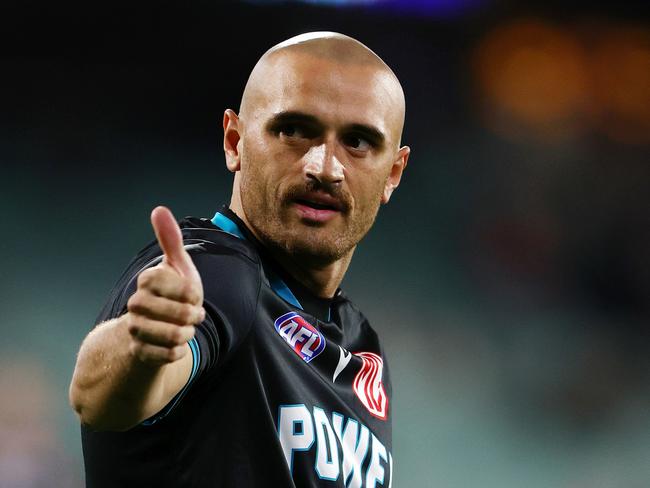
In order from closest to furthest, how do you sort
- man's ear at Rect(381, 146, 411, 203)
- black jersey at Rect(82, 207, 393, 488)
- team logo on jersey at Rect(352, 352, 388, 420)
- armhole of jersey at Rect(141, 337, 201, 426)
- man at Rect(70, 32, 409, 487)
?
man at Rect(70, 32, 409, 487), armhole of jersey at Rect(141, 337, 201, 426), black jersey at Rect(82, 207, 393, 488), team logo on jersey at Rect(352, 352, 388, 420), man's ear at Rect(381, 146, 411, 203)

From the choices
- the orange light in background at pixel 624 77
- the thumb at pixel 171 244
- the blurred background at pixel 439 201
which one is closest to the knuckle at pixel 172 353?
the thumb at pixel 171 244

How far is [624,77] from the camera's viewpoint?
6.16 meters

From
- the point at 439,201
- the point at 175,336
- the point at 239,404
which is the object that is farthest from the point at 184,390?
the point at 439,201

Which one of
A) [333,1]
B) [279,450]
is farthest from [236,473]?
[333,1]

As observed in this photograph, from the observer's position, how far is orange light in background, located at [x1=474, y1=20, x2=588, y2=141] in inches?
237

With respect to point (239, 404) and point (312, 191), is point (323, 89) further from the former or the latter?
point (239, 404)

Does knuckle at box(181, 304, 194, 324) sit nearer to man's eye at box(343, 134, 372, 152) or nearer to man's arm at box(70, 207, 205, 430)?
man's arm at box(70, 207, 205, 430)

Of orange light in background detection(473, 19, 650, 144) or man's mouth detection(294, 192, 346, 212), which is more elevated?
orange light in background detection(473, 19, 650, 144)

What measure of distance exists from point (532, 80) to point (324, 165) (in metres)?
4.52

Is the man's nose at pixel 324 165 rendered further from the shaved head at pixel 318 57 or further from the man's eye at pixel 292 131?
the shaved head at pixel 318 57

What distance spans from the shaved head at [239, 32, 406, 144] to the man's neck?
0.97ft

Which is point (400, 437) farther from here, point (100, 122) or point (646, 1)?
point (646, 1)

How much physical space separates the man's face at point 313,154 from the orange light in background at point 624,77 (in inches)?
174

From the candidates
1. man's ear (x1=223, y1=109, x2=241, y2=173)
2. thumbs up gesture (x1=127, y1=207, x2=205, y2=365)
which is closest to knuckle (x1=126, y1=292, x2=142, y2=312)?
thumbs up gesture (x1=127, y1=207, x2=205, y2=365)
